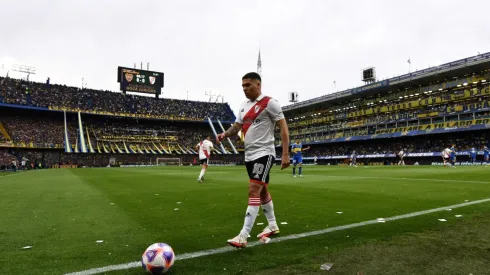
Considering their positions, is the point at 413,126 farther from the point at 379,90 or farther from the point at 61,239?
the point at 61,239

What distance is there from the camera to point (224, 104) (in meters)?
92.1

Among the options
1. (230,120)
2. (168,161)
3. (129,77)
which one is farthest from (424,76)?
(129,77)

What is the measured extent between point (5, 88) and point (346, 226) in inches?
2906

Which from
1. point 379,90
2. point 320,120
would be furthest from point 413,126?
point 320,120

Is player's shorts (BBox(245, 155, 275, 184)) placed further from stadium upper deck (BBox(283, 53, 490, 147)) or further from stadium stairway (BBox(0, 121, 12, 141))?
stadium stairway (BBox(0, 121, 12, 141))

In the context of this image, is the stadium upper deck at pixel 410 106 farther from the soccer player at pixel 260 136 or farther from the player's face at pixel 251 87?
the player's face at pixel 251 87

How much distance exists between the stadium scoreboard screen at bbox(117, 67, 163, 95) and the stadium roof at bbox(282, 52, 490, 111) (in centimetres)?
3942

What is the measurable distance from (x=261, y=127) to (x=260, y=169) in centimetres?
61

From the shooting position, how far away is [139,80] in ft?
240

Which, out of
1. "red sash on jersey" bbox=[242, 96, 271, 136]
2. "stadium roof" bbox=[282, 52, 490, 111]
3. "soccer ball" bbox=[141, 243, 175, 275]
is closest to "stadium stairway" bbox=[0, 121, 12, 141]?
"stadium roof" bbox=[282, 52, 490, 111]

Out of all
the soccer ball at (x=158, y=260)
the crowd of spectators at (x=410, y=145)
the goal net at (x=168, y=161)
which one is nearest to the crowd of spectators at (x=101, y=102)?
the goal net at (x=168, y=161)

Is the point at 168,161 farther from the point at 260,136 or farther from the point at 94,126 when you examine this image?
the point at 260,136

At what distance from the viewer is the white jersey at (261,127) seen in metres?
4.53

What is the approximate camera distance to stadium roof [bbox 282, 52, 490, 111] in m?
49.7
